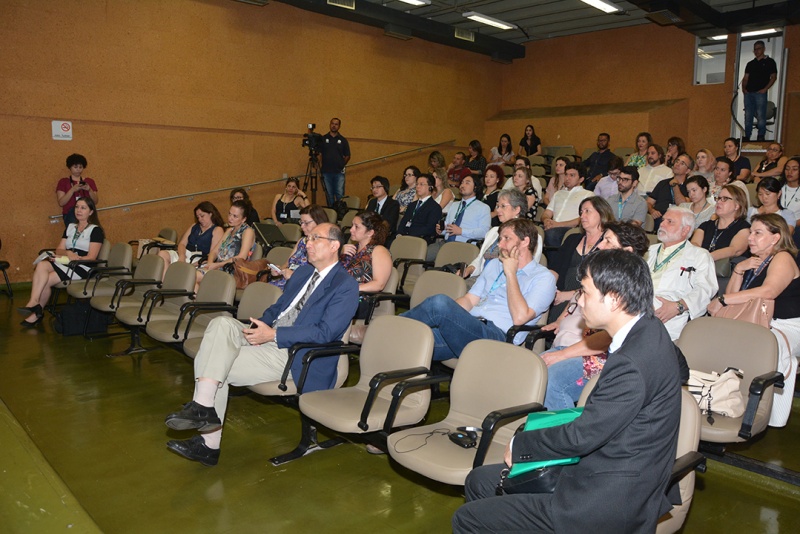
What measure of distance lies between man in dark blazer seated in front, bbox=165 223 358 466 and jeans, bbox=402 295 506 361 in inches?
15.6

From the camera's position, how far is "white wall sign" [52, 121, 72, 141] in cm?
762

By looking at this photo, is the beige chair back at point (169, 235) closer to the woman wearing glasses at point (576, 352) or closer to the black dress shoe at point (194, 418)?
the black dress shoe at point (194, 418)

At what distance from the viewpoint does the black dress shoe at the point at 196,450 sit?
298 cm

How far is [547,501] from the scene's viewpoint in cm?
182

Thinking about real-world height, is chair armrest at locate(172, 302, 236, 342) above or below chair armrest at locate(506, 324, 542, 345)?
below

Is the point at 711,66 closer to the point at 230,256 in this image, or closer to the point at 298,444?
the point at 230,256

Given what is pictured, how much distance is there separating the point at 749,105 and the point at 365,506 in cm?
934

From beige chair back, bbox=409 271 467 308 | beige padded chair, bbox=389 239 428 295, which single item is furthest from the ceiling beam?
beige chair back, bbox=409 271 467 308

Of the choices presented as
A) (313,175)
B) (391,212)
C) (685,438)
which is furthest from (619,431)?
(313,175)

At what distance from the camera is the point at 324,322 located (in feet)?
10.6

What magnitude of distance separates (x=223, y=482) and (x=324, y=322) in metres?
0.88

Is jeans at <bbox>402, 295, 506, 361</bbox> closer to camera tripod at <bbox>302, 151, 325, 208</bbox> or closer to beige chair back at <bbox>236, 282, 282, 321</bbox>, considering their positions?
beige chair back at <bbox>236, 282, 282, 321</bbox>

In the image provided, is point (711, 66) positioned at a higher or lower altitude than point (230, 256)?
higher

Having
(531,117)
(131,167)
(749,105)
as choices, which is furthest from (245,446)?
(531,117)
